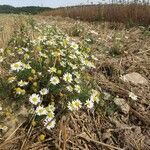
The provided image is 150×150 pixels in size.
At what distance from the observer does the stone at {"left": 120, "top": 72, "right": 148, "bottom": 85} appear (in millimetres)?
4118

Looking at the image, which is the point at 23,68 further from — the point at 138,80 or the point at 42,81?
the point at 138,80

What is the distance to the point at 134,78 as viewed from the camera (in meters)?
4.19

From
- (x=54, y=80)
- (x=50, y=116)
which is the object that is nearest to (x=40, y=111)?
(x=50, y=116)

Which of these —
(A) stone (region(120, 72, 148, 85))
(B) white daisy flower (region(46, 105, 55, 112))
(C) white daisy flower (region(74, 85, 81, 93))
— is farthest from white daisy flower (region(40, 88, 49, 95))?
(A) stone (region(120, 72, 148, 85))

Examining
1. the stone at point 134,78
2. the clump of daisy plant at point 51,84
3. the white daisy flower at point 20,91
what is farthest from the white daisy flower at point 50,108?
the stone at point 134,78

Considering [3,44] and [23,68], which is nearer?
[23,68]

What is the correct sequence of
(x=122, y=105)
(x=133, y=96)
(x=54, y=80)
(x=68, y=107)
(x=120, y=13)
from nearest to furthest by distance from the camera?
(x=68, y=107) < (x=54, y=80) < (x=122, y=105) < (x=133, y=96) < (x=120, y=13)

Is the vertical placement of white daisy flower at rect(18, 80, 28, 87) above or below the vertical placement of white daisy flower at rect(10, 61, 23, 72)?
below

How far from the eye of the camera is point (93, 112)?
344 cm

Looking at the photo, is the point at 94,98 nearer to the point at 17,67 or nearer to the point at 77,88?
the point at 77,88

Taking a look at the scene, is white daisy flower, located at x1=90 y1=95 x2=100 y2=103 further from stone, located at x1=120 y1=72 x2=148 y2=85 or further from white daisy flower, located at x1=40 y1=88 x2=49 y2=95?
stone, located at x1=120 y1=72 x2=148 y2=85

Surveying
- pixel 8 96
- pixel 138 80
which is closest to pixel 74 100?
pixel 8 96

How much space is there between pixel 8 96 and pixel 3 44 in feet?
4.37

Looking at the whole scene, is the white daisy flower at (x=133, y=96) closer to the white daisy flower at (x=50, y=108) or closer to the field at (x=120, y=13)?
the white daisy flower at (x=50, y=108)
